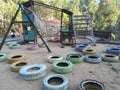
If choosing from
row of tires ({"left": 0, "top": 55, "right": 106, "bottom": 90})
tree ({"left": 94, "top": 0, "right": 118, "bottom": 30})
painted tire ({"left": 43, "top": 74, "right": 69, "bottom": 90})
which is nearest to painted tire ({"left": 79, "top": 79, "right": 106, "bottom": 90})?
row of tires ({"left": 0, "top": 55, "right": 106, "bottom": 90})

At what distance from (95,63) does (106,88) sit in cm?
169

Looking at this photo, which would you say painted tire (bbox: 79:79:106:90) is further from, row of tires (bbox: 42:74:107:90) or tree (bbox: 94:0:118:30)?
tree (bbox: 94:0:118:30)

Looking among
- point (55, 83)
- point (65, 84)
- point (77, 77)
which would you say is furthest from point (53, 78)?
point (77, 77)

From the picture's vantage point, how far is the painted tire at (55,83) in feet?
9.12

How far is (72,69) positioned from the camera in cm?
405

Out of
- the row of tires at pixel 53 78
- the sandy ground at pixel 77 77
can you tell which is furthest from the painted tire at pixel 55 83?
the sandy ground at pixel 77 77

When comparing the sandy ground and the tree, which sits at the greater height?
the tree

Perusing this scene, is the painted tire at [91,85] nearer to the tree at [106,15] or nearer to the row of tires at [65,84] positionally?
the row of tires at [65,84]

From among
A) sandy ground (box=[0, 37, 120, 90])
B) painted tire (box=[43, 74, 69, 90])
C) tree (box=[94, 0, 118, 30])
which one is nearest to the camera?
painted tire (box=[43, 74, 69, 90])

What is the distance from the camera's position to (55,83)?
3199mm

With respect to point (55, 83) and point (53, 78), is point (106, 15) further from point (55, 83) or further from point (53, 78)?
point (55, 83)

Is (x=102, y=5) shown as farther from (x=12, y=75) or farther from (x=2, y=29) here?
(x=12, y=75)

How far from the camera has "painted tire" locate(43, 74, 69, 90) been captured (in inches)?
109

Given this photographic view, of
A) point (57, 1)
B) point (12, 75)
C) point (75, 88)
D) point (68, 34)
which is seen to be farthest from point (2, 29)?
point (57, 1)
